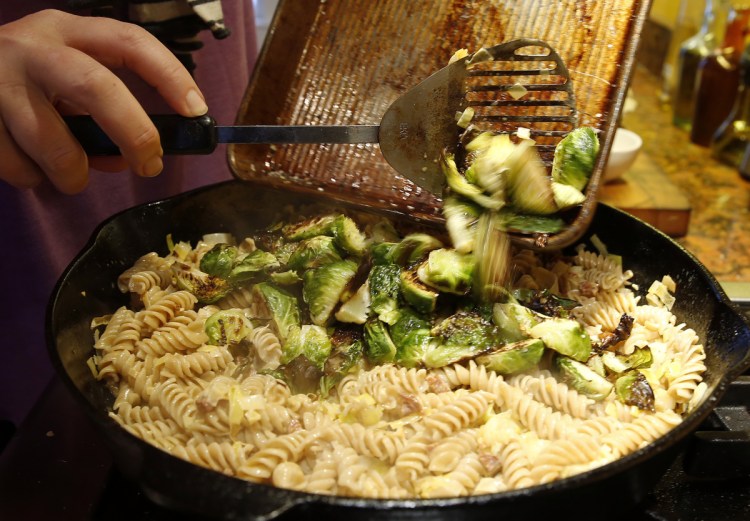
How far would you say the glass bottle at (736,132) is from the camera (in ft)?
14.6

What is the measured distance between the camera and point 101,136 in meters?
1.93

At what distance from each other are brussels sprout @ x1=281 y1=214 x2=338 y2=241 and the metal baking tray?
0.11 meters

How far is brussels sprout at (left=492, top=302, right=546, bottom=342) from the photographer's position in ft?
6.83

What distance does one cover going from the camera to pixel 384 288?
2209 mm

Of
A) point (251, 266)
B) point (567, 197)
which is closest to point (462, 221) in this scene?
point (567, 197)

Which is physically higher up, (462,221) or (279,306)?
(462,221)

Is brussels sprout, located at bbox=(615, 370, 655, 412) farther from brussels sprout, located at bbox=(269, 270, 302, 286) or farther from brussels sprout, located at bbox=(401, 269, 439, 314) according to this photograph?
brussels sprout, located at bbox=(269, 270, 302, 286)

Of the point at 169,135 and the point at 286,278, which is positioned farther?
the point at 286,278

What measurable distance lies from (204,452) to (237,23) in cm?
256

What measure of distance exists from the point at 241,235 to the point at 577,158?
58.8 inches

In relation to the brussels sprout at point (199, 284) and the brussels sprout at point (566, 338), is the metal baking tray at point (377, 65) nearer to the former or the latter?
the brussels sprout at point (199, 284)

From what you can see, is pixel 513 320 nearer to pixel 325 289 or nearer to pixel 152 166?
pixel 325 289

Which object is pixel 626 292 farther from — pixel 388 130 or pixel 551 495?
pixel 551 495

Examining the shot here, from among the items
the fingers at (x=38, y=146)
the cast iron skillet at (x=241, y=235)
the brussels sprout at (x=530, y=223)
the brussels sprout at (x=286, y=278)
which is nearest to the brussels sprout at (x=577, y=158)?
the brussels sprout at (x=530, y=223)
